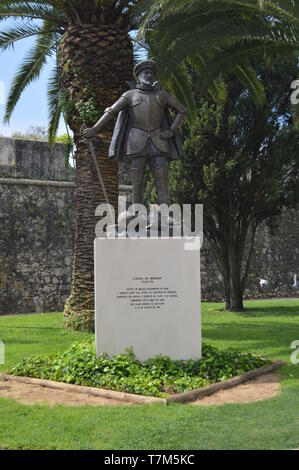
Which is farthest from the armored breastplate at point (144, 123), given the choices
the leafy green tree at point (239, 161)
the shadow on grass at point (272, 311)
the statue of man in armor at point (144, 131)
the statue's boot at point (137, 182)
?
the shadow on grass at point (272, 311)

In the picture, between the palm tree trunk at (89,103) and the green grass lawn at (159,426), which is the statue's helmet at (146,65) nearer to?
the palm tree trunk at (89,103)

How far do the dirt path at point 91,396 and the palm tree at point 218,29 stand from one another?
15.6 ft

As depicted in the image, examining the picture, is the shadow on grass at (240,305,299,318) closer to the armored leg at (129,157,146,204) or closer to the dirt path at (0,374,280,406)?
the armored leg at (129,157,146,204)

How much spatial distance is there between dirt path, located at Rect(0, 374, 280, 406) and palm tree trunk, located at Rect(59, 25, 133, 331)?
4.25 m

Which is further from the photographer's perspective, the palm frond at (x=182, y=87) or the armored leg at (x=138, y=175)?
the palm frond at (x=182, y=87)

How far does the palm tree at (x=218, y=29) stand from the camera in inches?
327

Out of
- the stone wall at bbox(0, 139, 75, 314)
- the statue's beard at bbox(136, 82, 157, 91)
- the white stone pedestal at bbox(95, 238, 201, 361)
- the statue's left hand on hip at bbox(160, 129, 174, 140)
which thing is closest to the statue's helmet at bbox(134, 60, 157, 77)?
the statue's beard at bbox(136, 82, 157, 91)

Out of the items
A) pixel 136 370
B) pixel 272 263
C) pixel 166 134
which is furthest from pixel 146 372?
pixel 272 263

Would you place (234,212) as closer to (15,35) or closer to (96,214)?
(96,214)

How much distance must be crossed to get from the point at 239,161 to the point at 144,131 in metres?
7.68

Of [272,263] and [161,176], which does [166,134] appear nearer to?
[161,176]

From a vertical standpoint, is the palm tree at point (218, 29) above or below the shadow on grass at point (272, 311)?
above

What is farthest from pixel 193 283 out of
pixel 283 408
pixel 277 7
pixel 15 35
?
pixel 15 35

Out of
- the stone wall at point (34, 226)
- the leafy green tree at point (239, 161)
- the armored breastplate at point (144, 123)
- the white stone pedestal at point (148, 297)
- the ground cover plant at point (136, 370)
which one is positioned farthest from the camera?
the stone wall at point (34, 226)
